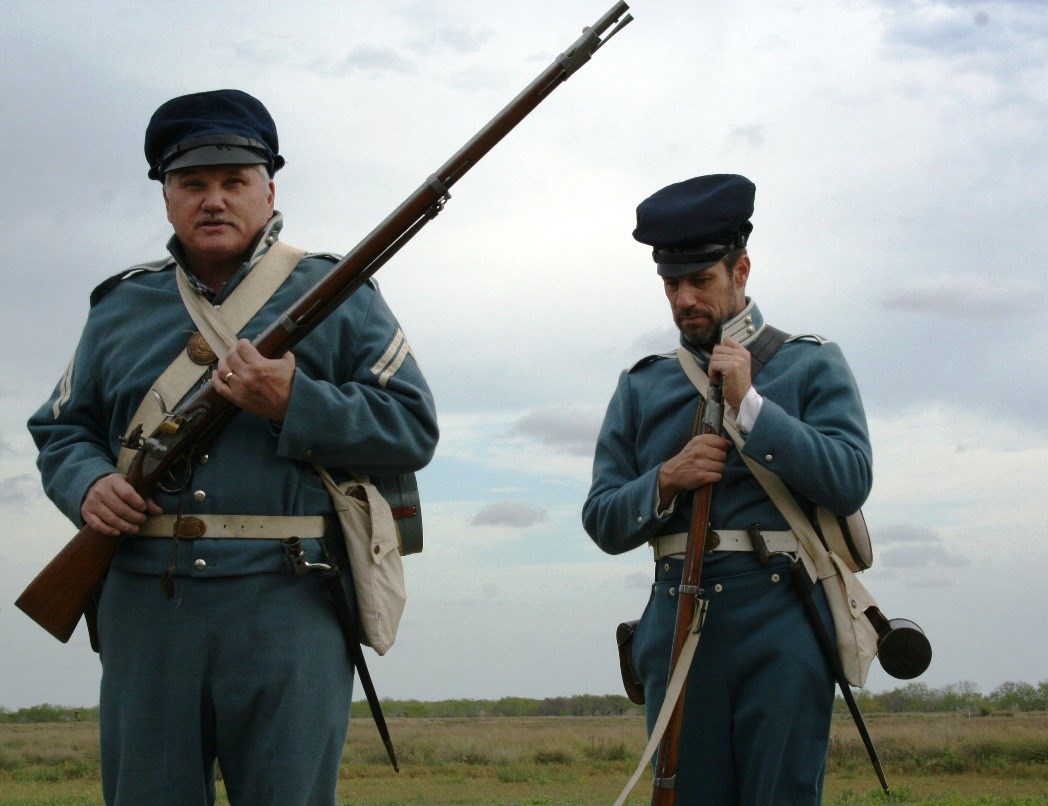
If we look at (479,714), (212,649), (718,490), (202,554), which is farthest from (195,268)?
(479,714)

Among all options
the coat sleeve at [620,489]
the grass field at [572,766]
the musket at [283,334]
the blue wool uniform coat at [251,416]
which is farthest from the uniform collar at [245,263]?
the grass field at [572,766]

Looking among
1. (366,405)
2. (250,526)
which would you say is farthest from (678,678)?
(250,526)

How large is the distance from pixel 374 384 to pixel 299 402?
1.16 feet

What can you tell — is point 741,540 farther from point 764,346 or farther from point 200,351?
point 200,351

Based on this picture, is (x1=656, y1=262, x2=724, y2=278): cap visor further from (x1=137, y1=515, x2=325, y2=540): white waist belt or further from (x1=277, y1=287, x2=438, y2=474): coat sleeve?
(x1=137, y1=515, x2=325, y2=540): white waist belt

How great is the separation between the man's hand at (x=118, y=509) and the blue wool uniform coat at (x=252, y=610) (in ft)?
0.26

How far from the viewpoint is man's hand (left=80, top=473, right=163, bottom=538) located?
166 inches

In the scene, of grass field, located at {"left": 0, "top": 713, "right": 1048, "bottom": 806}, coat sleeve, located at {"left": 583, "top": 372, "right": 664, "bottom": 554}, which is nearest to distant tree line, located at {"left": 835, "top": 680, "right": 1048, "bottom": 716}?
grass field, located at {"left": 0, "top": 713, "right": 1048, "bottom": 806}

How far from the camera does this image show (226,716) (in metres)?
4.06

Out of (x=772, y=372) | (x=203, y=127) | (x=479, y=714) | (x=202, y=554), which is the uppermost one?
(x=203, y=127)

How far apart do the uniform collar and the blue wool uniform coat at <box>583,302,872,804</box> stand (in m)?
1.53

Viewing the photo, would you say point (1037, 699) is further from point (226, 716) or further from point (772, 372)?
point (226, 716)

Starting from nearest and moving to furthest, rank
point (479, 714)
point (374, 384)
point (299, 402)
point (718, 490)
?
point (299, 402) < point (374, 384) < point (718, 490) < point (479, 714)

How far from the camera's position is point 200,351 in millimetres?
4383
